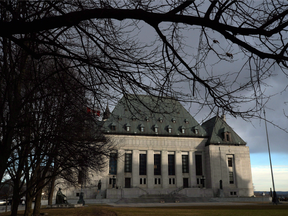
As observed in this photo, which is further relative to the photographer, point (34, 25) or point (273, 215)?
point (273, 215)

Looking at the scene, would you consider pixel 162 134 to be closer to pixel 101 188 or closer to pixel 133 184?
pixel 133 184

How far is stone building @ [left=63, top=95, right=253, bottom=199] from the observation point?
5547 centimetres

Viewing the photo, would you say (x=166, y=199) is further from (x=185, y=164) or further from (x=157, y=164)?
(x=185, y=164)

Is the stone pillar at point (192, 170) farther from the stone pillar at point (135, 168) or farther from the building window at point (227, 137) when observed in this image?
the stone pillar at point (135, 168)

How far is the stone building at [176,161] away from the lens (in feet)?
182

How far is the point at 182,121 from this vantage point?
6328 centimetres

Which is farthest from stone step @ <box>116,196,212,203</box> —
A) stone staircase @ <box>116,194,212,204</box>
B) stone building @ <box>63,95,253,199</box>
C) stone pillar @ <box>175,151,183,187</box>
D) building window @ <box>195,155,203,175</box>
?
building window @ <box>195,155,203,175</box>

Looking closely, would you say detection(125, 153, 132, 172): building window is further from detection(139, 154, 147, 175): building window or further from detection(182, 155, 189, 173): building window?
detection(182, 155, 189, 173): building window

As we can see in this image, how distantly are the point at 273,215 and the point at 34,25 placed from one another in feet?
60.0

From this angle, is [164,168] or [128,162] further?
[164,168]

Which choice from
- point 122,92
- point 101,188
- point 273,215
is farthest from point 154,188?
point 122,92

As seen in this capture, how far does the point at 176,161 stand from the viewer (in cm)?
5806

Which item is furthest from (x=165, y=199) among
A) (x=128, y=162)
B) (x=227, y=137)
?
(x=227, y=137)

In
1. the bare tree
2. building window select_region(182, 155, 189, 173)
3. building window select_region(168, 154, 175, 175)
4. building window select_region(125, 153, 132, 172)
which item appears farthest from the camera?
building window select_region(182, 155, 189, 173)
